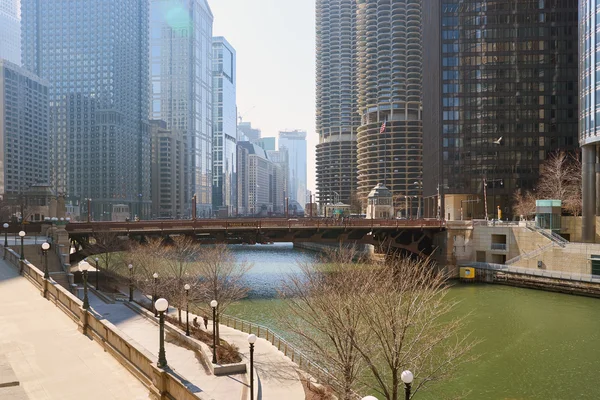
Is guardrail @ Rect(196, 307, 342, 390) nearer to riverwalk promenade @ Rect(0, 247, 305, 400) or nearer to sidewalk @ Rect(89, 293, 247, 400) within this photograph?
riverwalk promenade @ Rect(0, 247, 305, 400)

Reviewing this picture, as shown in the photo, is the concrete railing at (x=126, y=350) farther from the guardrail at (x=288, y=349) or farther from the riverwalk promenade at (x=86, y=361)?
the guardrail at (x=288, y=349)

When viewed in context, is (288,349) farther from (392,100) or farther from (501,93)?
(392,100)

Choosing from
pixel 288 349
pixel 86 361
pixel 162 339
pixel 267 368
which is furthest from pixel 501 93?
pixel 162 339

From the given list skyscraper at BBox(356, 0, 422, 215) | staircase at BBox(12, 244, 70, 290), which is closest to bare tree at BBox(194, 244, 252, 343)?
staircase at BBox(12, 244, 70, 290)

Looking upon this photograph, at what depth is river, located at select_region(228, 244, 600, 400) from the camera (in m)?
26.7

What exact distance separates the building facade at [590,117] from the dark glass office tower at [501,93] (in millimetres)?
30621

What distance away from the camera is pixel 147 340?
1256 inches

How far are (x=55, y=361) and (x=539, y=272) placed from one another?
5274cm

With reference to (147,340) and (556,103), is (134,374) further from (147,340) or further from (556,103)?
(556,103)

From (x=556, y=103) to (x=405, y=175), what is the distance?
2763 inches

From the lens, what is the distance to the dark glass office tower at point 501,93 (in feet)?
313

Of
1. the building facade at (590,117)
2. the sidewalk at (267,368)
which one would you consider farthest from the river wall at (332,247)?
the sidewalk at (267,368)

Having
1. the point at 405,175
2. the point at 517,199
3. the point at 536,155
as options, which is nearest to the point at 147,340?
the point at 517,199

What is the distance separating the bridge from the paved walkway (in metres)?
31.8
